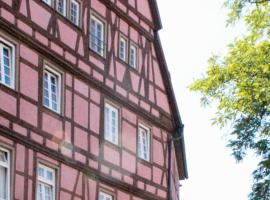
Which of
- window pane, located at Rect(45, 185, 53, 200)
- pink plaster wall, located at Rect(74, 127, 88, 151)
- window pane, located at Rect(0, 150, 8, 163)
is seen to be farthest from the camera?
pink plaster wall, located at Rect(74, 127, 88, 151)

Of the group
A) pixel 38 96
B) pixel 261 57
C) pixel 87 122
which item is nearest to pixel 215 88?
pixel 261 57

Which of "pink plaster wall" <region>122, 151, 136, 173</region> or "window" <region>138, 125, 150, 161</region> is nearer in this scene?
"pink plaster wall" <region>122, 151, 136, 173</region>

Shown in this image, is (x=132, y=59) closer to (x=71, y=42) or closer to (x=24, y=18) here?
(x=71, y=42)

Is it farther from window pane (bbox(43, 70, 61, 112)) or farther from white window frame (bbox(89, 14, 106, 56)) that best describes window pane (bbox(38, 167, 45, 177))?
white window frame (bbox(89, 14, 106, 56))

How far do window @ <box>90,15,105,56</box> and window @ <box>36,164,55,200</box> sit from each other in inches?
177

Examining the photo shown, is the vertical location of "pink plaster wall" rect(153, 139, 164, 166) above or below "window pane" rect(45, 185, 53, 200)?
above

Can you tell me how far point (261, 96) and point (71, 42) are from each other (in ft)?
16.3

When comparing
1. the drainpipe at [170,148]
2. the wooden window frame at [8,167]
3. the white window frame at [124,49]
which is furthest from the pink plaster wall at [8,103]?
the drainpipe at [170,148]

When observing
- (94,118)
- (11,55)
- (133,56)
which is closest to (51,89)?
(11,55)

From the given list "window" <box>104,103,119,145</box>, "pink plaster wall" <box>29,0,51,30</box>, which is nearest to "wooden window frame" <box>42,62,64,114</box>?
"pink plaster wall" <box>29,0,51,30</box>

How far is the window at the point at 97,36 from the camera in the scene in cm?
2678

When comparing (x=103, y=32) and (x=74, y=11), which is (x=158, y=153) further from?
(x=74, y=11)

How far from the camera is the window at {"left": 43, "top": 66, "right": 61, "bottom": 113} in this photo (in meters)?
23.8

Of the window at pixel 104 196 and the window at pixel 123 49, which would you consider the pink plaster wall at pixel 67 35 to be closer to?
the window at pixel 123 49
